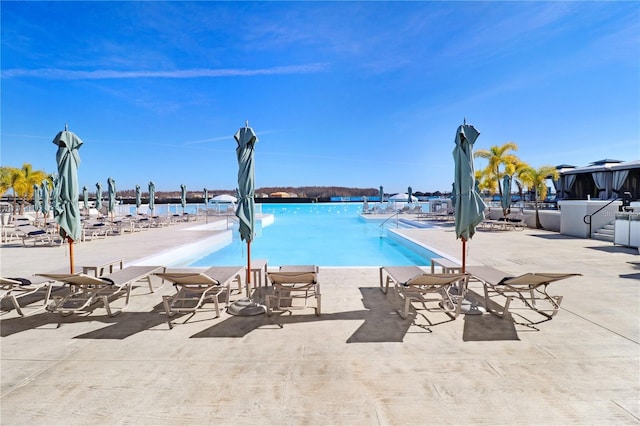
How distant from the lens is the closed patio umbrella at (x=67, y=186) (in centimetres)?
453

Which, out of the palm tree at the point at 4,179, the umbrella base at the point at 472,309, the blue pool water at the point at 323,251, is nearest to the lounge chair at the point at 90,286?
the blue pool water at the point at 323,251

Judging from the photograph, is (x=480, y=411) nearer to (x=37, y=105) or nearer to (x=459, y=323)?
(x=459, y=323)

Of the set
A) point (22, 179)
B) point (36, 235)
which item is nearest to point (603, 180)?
point (36, 235)

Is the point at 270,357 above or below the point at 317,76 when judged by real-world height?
below

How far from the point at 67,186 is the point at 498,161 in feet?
79.2

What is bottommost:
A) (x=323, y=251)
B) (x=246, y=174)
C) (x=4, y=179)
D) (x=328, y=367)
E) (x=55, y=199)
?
(x=323, y=251)

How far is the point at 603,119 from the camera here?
838 inches

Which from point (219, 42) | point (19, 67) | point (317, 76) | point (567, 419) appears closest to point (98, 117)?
point (19, 67)

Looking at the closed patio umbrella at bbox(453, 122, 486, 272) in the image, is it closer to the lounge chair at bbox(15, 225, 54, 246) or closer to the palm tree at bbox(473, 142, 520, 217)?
the lounge chair at bbox(15, 225, 54, 246)

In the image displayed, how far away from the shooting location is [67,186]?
15.3 ft

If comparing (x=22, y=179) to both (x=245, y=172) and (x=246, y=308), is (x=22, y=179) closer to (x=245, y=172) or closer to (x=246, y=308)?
(x=245, y=172)

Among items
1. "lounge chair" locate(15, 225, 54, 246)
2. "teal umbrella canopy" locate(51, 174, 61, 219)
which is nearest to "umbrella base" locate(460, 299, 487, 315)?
"teal umbrella canopy" locate(51, 174, 61, 219)

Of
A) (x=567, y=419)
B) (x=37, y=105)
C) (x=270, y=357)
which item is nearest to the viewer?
(x=567, y=419)

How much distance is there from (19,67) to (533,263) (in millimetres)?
26182
